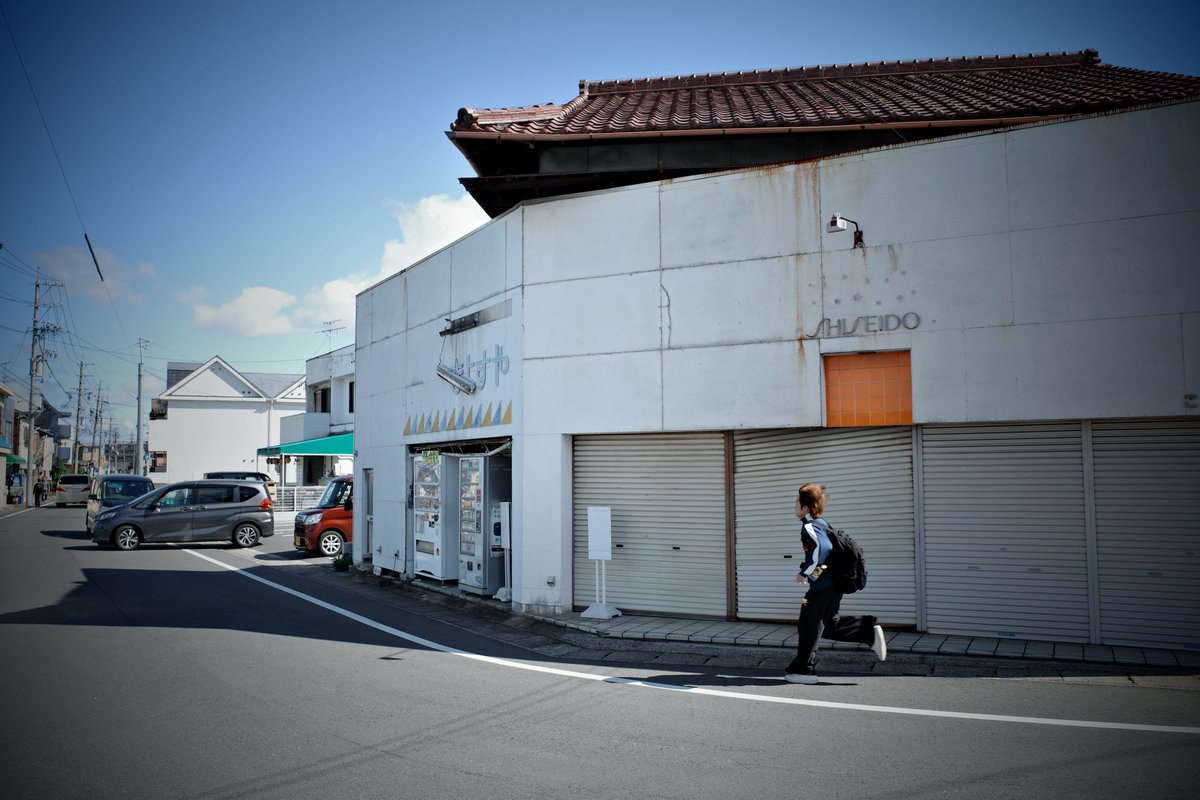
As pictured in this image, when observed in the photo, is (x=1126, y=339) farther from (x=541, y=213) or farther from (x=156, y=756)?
(x=156, y=756)

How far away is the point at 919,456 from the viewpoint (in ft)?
31.2

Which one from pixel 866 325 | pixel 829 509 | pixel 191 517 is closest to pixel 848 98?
pixel 866 325

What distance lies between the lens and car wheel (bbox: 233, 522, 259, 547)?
23.6 meters

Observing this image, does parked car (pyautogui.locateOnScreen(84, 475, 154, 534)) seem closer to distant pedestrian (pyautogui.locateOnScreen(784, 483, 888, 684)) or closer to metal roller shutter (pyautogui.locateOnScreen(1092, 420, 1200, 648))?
distant pedestrian (pyautogui.locateOnScreen(784, 483, 888, 684))

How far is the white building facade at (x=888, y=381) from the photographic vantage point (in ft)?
27.8

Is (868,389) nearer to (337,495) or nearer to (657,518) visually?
(657,518)

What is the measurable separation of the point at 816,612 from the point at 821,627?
0.20 meters

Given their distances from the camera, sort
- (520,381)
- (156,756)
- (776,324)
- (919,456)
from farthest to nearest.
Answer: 1. (520,381)
2. (776,324)
3. (919,456)
4. (156,756)

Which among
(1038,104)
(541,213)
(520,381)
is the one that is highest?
(1038,104)

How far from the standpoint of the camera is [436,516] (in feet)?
47.5

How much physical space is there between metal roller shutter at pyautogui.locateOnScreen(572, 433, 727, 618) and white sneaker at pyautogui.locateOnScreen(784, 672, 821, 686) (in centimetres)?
299

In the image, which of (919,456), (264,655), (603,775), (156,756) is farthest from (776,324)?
(156,756)

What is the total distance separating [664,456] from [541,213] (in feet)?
13.3

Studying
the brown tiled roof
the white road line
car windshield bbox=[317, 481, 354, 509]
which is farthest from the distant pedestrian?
car windshield bbox=[317, 481, 354, 509]
